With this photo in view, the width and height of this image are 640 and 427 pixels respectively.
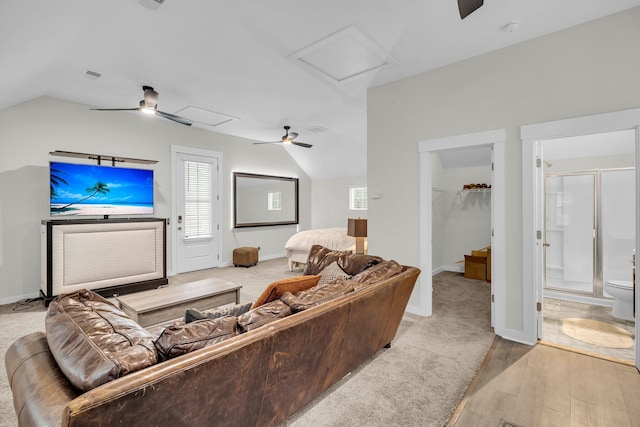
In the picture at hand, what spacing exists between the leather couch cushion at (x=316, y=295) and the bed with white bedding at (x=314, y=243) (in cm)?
351

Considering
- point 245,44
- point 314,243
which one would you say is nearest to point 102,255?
point 314,243

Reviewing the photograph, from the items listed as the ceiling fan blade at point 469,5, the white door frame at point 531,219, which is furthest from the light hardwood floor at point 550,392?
the ceiling fan blade at point 469,5

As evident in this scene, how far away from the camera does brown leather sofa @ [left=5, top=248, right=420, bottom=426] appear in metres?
0.97

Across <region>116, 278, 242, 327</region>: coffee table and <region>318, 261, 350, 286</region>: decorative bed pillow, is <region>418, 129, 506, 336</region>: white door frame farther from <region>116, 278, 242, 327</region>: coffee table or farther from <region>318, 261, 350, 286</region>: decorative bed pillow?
<region>116, 278, 242, 327</region>: coffee table

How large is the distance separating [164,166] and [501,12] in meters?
5.26

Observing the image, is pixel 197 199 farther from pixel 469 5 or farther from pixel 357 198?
pixel 469 5

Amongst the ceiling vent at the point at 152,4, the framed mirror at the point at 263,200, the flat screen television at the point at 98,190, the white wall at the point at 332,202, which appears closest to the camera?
the ceiling vent at the point at 152,4

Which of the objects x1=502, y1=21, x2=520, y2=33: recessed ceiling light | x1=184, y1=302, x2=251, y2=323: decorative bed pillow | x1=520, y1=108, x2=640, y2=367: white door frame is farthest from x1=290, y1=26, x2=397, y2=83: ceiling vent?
x1=184, y1=302, x2=251, y2=323: decorative bed pillow

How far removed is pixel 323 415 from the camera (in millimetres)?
1874

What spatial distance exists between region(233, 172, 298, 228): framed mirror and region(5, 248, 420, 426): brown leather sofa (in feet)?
16.6

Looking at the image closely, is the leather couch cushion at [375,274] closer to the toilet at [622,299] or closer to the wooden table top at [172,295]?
the wooden table top at [172,295]

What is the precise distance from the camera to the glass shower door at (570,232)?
13.3 feet

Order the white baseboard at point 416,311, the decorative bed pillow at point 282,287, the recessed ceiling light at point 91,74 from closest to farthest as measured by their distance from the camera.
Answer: the decorative bed pillow at point 282,287 → the recessed ceiling light at point 91,74 → the white baseboard at point 416,311

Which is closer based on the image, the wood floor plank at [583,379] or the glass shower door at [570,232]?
the wood floor plank at [583,379]
